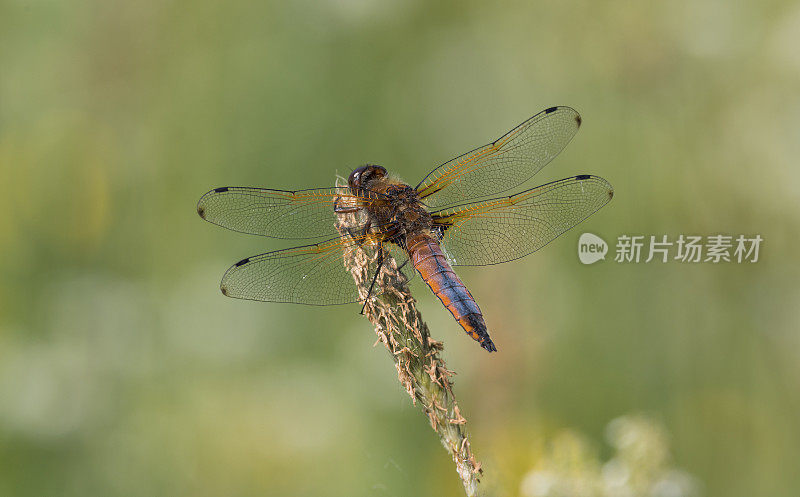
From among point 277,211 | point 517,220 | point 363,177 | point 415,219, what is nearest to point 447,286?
point 415,219

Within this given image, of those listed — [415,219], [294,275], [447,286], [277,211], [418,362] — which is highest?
[277,211]

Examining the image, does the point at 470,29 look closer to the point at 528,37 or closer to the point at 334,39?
the point at 528,37

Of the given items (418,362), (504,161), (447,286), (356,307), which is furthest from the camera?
(356,307)

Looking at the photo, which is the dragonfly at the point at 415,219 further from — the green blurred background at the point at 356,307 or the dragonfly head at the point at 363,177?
the green blurred background at the point at 356,307

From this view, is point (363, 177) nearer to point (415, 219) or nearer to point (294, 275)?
point (415, 219)

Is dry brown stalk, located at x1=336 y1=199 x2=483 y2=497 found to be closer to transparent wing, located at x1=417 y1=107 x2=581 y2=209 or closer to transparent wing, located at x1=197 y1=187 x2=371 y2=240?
transparent wing, located at x1=197 y1=187 x2=371 y2=240

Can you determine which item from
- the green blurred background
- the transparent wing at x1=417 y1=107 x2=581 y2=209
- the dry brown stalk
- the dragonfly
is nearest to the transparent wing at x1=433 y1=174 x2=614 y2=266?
the dragonfly
